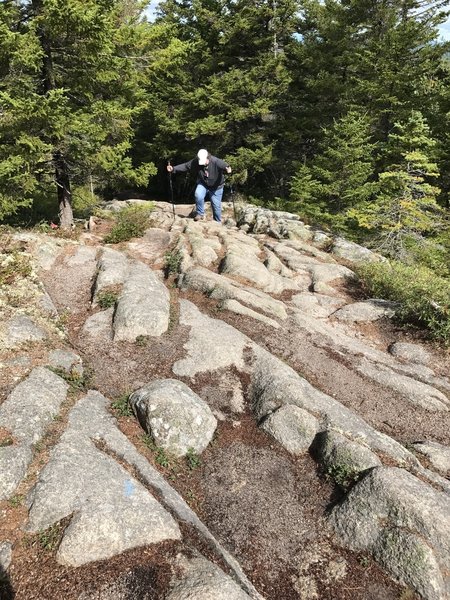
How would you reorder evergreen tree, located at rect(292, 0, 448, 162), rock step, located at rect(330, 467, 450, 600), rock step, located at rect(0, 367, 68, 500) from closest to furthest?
rock step, located at rect(330, 467, 450, 600) → rock step, located at rect(0, 367, 68, 500) → evergreen tree, located at rect(292, 0, 448, 162)

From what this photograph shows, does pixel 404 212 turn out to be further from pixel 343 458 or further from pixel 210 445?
pixel 210 445

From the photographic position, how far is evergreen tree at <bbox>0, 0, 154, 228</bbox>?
9.11m

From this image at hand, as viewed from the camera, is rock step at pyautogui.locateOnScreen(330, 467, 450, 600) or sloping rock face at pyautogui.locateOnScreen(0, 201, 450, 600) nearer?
sloping rock face at pyautogui.locateOnScreen(0, 201, 450, 600)

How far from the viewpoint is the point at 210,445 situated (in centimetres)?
533

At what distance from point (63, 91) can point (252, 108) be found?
44.2 ft

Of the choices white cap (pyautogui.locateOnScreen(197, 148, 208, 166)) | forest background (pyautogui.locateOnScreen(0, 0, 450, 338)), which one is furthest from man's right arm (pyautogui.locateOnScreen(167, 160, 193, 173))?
forest background (pyautogui.locateOnScreen(0, 0, 450, 338))

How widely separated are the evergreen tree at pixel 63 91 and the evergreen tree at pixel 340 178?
298 inches

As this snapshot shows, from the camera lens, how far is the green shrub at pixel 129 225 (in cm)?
1155

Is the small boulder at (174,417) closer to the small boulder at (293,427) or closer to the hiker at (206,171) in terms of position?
the small boulder at (293,427)

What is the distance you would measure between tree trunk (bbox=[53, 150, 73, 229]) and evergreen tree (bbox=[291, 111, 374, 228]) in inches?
354

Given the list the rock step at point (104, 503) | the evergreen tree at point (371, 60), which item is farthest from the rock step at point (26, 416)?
the evergreen tree at point (371, 60)

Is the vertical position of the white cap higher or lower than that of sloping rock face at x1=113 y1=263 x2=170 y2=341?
higher

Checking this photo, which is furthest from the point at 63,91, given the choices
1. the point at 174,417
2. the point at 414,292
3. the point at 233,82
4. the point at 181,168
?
the point at 233,82

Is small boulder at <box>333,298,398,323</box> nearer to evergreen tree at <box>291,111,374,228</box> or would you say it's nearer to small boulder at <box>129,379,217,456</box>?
small boulder at <box>129,379,217,456</box>
